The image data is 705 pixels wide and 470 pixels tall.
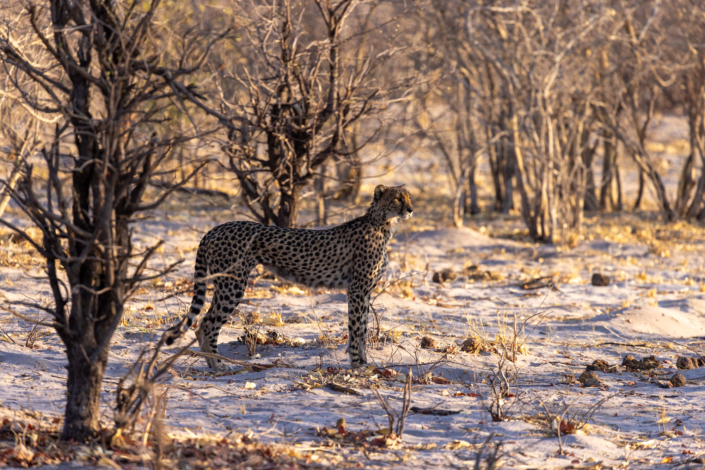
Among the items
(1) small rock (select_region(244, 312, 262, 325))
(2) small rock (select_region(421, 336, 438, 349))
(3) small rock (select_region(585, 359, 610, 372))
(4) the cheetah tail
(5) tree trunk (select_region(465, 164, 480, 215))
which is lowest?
(3) small rock (select_region(585, 359, 610, 372))

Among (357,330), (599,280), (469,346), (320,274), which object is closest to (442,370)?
(469,346)

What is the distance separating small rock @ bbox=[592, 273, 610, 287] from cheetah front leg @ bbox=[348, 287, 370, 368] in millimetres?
4976


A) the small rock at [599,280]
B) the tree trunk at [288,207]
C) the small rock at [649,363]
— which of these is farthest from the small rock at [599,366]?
the small rock at [599,280]

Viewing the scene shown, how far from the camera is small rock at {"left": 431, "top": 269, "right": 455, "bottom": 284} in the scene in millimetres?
9953

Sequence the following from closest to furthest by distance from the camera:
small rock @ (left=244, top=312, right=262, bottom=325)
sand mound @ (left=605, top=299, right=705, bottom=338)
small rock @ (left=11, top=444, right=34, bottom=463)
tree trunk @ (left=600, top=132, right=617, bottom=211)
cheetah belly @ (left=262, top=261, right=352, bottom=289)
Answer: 1. small rock @ (left=11, top=444, right=34, bottom=463)
2. cheetah belly @ (left=262, top=261, right=352, bottom=289)
3. small rock @ (left=244, top=312, right=262, bottom=325)
4. sand mound @ (left=605, top=299, right=705, bottom=338)
5. tree trunk @ (left=600, top=132, right=617, bottom=211)

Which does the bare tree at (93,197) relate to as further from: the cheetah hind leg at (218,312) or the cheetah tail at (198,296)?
the cheetah hind leg at (218,312)

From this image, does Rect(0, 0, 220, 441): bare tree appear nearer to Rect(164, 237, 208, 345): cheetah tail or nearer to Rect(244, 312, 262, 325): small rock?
Rect(164, 237, 208, 345): cheetah tail

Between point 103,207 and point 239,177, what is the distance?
4.04 meters

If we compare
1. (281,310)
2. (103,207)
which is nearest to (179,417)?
(103,207)

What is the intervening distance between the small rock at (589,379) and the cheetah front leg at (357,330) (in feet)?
5.72

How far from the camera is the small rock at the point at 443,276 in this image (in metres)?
9.95

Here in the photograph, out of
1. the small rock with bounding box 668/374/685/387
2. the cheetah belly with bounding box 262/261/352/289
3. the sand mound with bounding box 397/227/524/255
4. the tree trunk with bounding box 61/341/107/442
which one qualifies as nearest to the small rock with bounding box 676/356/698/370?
the small rock with bounding box 668/374/685/387

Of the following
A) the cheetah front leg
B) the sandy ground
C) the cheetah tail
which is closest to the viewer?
the sandy ground

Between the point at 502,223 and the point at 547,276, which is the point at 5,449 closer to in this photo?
the point at 547,276
